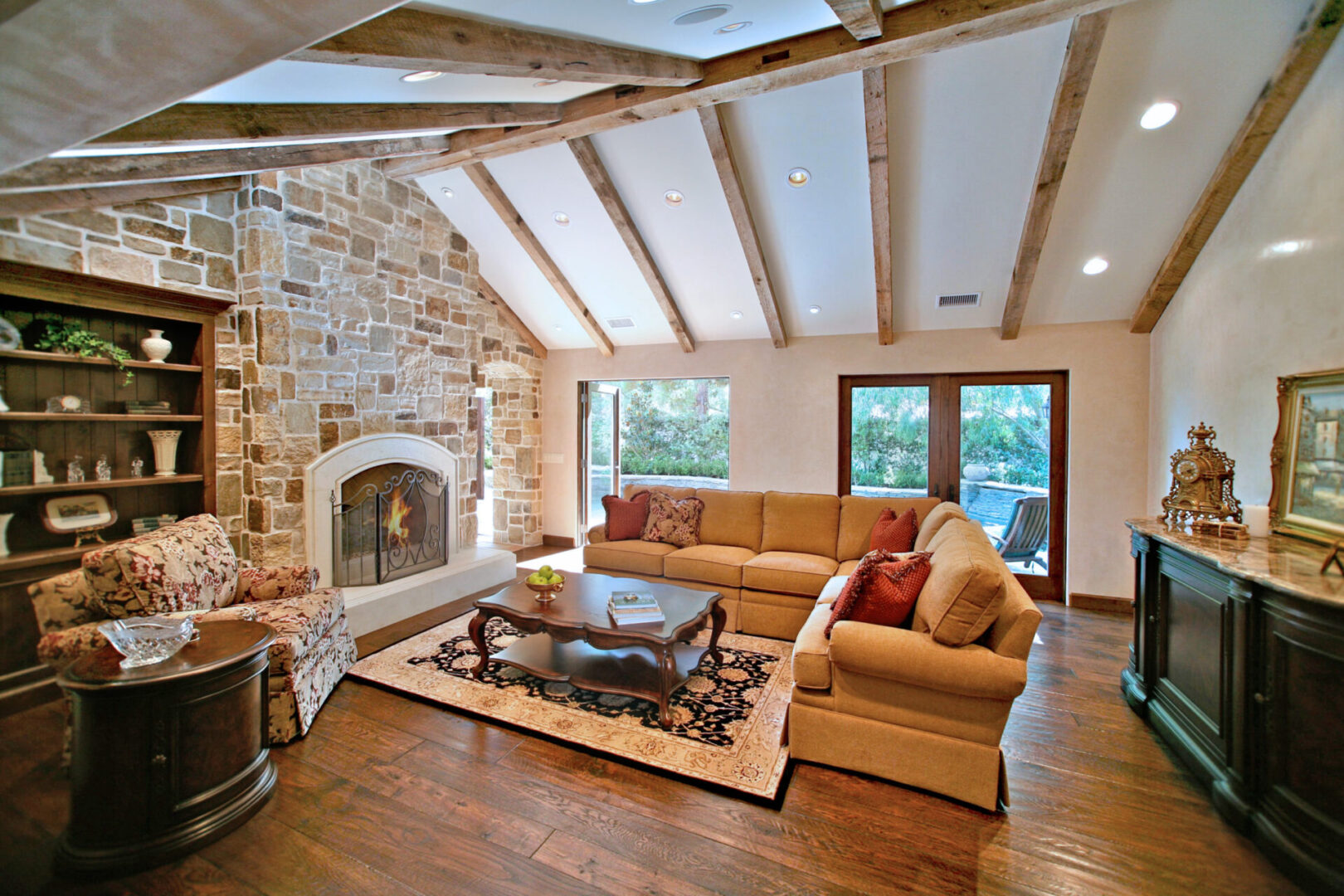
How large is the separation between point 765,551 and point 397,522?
120 inches

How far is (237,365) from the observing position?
12.2ft

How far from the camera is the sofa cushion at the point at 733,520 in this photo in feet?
15.1

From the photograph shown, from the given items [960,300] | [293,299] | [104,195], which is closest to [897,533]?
[960,300]

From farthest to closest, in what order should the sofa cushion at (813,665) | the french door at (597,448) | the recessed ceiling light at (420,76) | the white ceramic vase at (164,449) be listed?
the french door at (597,448)
the white ceramic vase at (164,449)
the recessed ceiling light at (420,76)
the sofa cushion at (813,665)

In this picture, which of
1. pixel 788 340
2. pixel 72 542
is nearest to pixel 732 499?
pixel 788 340

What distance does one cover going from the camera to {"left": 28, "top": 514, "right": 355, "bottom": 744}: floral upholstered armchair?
7.71 feet

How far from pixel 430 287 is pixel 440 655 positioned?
3234mm

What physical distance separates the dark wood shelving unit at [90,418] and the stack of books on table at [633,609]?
112 inches

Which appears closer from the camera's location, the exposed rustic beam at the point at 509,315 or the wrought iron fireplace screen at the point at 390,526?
the wrought iron fireplace screen at the point at 390,526

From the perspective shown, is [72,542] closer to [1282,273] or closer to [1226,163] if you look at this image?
[1282,273]

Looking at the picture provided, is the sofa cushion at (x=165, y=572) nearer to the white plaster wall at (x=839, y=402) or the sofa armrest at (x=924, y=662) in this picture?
the sofa armrest at (x=924, y=662)

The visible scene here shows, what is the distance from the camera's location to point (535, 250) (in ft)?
17.2

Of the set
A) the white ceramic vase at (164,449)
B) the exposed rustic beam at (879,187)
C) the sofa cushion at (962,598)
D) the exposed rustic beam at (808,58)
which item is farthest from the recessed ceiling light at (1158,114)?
the white ceramic vase at (164,449)

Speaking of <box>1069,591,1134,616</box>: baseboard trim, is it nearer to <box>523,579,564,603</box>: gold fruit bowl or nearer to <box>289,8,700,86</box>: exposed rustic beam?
<box>523,579,564,603</box>: gold fruit bowl
